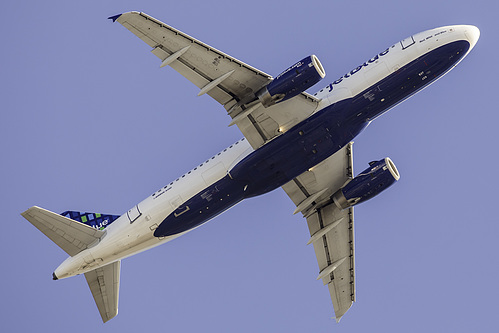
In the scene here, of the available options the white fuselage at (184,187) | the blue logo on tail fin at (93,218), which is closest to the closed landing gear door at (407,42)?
the white fuselage at (184,187)

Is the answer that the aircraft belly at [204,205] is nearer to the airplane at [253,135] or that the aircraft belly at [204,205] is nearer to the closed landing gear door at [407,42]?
the airplane at [253,135]

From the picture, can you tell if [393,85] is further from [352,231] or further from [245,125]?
[352,231]

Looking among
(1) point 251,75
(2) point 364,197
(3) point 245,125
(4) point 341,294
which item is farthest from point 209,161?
(4) point 341,294

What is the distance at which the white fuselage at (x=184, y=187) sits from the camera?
49.1 meters

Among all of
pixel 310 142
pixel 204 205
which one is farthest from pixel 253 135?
pixel 204 205

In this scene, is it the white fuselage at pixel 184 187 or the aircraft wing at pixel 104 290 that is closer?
the white fuselage at pixel 184 187

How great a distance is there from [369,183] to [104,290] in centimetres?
1987

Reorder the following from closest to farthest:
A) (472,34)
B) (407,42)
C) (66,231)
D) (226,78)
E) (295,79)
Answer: (295,79) < (226,78) < (407,42) < (472,34) < (66,231)

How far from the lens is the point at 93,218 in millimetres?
53750

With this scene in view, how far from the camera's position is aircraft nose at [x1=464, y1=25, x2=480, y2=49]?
49406 millimetres

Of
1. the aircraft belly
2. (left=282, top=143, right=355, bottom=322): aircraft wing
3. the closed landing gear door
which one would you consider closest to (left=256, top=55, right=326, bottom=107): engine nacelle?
the closed landing gear door

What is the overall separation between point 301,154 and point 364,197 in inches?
253

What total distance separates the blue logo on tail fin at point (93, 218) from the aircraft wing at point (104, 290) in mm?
3169

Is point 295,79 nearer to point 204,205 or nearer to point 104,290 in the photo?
point 204,205
